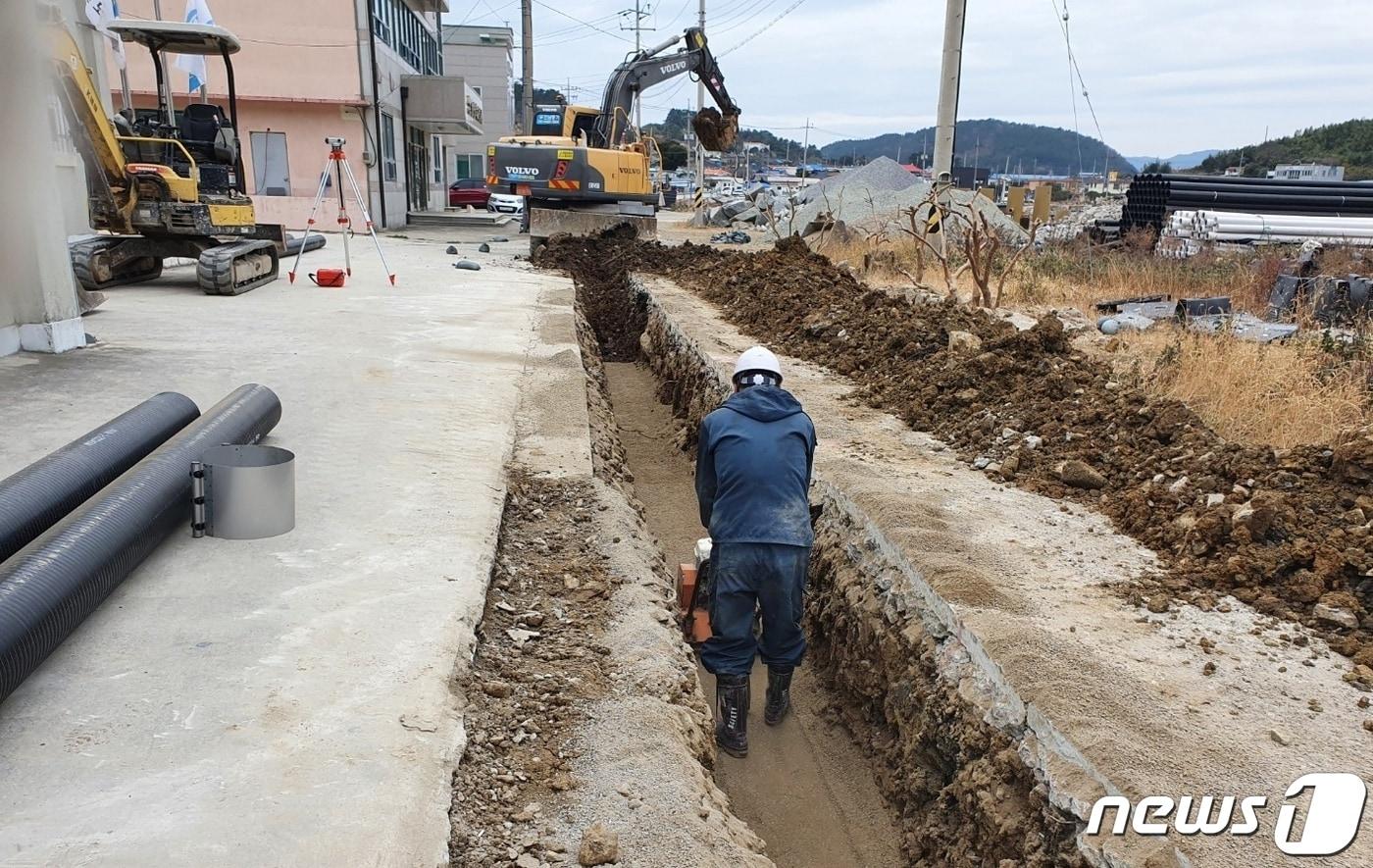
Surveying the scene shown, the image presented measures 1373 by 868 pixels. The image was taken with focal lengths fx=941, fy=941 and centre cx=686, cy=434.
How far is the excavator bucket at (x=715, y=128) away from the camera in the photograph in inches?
724

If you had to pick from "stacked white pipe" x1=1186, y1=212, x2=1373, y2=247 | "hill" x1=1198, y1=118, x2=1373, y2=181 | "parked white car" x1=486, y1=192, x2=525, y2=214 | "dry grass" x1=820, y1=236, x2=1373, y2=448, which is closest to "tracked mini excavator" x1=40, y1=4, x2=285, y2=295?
"dry grass" x1=820, y1=236, x2=1373, y2=448

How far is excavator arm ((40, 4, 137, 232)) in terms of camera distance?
30.8 feet

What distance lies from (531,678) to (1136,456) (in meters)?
4.00

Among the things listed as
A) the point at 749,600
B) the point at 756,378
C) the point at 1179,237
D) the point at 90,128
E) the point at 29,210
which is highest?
the point at 90,128

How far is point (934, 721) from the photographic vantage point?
13.0ft

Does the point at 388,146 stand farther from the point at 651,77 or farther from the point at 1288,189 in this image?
the point at 1288,189

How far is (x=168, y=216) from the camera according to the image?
446 inches

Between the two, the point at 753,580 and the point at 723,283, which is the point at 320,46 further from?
the point at 753,580

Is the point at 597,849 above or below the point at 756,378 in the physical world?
below

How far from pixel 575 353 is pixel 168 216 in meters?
5.89

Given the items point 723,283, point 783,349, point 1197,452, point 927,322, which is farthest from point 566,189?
point 1197,452

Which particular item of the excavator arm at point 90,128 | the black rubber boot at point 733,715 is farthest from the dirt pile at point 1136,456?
the excavator arm at point 90,128

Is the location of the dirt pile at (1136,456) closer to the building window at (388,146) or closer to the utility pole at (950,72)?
the utility pole at (950,72)

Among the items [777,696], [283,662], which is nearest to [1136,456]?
[777,696]
